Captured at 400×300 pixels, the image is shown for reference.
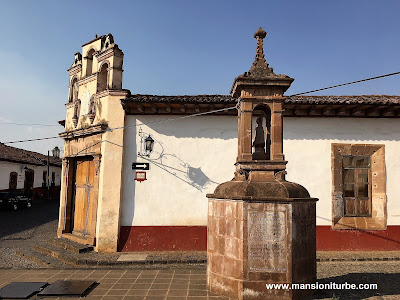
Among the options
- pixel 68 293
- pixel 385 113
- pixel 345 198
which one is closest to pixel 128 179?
pixel 68 293

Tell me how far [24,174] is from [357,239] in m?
24.9

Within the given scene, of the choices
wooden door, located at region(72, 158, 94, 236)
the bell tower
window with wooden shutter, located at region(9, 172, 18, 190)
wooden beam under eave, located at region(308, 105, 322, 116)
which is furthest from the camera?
window with wooden shutter, located at region(9, 172, 18, 190)

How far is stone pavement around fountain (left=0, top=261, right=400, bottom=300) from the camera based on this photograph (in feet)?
17.3

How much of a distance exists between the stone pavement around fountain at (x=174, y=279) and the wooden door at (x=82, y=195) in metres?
2.71

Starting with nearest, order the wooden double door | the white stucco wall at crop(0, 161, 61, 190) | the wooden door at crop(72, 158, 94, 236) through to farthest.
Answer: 1. the wooden double door
2. the wooden door at crop(72, 158, 94, 236)
3. the white stucco wall at crop(0, 161, 61, 190)

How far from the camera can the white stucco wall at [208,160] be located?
8.52m

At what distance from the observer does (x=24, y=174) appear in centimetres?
2395

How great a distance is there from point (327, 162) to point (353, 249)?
265cm

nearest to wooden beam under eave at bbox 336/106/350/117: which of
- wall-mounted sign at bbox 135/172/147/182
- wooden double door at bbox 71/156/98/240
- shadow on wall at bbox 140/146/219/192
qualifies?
shadow on wall at bbox 140/146/219/192

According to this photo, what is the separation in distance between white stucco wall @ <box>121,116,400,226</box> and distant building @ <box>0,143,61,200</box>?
1730 cm

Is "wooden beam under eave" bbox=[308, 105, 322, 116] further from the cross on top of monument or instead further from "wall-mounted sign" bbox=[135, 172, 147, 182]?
"wall-mounted sign" bbox=[135, 172, 147, 182]

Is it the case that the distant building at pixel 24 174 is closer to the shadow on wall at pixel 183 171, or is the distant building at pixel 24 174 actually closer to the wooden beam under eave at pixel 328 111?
the shadow on wall at pixel 183 171

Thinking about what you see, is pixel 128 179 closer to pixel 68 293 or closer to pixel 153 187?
pixel 153 187

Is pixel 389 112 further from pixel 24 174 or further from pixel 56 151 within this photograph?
pixel 24 174
